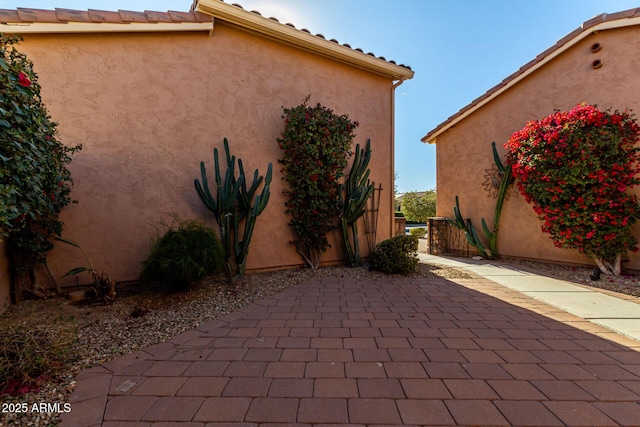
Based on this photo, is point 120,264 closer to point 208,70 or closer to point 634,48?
point 208,70

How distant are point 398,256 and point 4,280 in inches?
240

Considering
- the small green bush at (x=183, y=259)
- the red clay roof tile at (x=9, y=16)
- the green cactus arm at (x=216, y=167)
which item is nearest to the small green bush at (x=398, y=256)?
the small green bush at (x=183, y=259)

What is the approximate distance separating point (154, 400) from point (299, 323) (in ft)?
5.32

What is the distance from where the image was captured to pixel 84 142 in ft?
14.2

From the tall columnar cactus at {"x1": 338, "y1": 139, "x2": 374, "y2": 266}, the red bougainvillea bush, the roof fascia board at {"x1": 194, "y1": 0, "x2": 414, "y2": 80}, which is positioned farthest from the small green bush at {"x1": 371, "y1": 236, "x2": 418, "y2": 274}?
the roof fascia board at {"x1": 194, "y1": 0, "x2": 414, "y2": 80}

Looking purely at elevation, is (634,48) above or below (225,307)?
above

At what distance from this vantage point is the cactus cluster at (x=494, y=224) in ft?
23.6

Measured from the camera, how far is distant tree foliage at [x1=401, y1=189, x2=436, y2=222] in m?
17.6

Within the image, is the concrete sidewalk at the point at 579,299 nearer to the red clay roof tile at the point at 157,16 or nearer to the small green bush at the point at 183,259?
the small green bush at the point at 183,259

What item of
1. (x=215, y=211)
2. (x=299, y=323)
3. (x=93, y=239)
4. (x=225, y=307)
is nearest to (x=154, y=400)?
(x=299, y=323)

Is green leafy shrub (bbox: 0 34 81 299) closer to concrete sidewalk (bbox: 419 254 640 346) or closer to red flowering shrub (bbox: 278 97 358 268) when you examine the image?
red flowering shrub (bbox: 278 97 358 268)

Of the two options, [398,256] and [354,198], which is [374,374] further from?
[354,198]

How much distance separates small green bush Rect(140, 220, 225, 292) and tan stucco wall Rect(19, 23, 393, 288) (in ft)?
3.44

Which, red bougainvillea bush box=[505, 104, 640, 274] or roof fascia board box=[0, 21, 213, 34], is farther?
red bougainvillea bush box=[505, 104, 640, 274]
